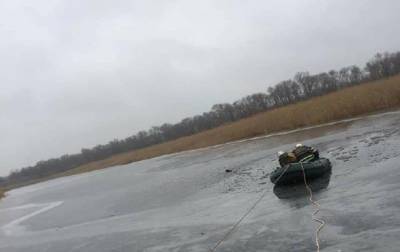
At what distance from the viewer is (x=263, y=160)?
28.4m

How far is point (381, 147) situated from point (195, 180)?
10.0 meters

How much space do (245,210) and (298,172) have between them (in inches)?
124

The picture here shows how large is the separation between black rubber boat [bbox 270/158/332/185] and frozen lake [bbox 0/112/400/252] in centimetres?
55

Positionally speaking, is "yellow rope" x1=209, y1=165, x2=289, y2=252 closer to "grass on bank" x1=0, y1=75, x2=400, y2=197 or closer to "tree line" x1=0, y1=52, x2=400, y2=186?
"grass on bank" x1=0, y1=75, x2=400, y2=197

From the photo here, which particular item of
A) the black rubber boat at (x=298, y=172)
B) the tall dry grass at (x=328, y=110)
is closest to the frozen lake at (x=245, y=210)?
the black rubber boat at (x=298, y=172)

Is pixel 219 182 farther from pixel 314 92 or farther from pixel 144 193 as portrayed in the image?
pixel 314 92

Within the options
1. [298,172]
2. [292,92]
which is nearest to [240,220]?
[298,172]

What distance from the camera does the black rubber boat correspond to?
18.2m

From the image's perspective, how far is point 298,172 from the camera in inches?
719

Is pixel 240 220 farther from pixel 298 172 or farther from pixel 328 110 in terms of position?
pixel 328 110

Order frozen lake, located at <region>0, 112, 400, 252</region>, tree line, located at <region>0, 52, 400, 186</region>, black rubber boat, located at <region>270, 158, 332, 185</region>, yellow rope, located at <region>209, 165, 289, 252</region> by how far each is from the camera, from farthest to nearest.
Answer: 1. tree line, located at <region>0, 52, 400, 186</region>
2. black rubber boat, located at <region>270, 158, 332, 185</region>
3. yellow rope, located at <region>209, 165, 289, 252</region>
4. frozen lake, located at <region>0, 112, 400, 252</region>

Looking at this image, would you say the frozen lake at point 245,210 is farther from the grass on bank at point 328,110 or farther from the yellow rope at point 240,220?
the grass on bank at point 328,110

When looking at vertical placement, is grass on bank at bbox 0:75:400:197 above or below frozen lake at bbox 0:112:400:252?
above

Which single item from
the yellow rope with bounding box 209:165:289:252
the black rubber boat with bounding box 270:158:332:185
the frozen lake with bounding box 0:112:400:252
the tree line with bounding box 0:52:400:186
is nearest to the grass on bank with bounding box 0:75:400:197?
the frozen lake with bounding box 0:112:400:252
